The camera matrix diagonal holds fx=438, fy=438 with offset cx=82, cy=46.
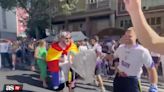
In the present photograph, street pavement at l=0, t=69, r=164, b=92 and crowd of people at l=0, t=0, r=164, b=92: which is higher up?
crowd of people at l=0, t=0, r=164, b=92

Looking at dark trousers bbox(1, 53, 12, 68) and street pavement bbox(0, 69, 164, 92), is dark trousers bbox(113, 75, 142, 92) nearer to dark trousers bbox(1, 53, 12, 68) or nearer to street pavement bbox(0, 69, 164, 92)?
street pavement bbox(0, 69, 164, 92)

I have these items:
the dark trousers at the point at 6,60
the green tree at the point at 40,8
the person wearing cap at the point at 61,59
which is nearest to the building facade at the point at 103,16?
the green tree at the point at 40,8

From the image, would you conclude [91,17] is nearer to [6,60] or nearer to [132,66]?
[6,60]

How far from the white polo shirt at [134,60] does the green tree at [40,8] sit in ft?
81.7

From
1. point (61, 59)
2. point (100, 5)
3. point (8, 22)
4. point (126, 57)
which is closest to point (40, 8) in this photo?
point (100, 5)

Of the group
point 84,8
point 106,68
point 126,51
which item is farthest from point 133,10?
point 84,8

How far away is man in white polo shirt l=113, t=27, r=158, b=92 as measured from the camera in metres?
6.12

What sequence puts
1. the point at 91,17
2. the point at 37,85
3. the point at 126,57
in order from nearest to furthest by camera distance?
the point at 126,57 → the point at 37,85 → the point at 91,17

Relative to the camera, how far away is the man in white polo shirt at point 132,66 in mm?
6117

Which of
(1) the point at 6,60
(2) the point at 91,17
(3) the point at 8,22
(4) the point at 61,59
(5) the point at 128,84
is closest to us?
(5) the point at 128,84

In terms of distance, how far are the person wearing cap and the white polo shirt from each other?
2292 mm

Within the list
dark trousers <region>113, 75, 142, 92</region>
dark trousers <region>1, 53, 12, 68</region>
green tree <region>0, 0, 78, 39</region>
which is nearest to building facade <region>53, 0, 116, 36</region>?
green tree <region>0, 0, 78, 39</region>

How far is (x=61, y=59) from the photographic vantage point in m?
8.59

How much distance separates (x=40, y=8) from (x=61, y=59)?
23.7 m
